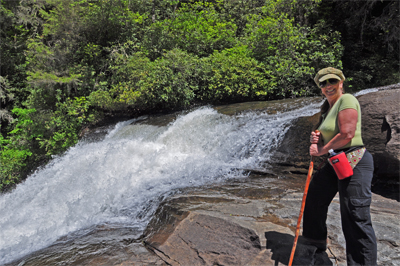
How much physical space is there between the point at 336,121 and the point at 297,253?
1206mm

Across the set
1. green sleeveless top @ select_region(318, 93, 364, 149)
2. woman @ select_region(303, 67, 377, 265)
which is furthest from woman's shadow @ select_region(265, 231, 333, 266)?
green sleeveless top @ select_region(318, 93, 364, 149)

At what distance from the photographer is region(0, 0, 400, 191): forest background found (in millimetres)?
10570

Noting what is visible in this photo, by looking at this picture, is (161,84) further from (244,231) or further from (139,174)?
(244,231)

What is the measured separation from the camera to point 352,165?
2.00 metres

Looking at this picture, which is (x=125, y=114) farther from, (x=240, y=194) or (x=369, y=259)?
(x=369, y=259)

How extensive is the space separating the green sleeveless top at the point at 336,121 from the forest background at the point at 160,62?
27.0 feet

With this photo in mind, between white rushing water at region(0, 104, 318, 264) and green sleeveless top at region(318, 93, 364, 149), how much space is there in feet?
8.34

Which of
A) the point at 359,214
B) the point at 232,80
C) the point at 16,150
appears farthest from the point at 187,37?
the point at 359,214

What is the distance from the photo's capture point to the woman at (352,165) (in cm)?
193

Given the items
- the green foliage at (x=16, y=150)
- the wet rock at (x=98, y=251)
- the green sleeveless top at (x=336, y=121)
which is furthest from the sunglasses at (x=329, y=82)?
the green foliage at (x=16, y=150)

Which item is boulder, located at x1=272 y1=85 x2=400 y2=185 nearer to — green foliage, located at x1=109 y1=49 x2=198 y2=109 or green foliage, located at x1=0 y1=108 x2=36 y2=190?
green foliage, located at x1=109 y1=49 x2=198 y2=109

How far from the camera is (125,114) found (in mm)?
11602

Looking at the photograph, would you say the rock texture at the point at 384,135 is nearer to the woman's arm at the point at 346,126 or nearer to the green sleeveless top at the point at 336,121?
the green sleeveless top at the point at 336,121

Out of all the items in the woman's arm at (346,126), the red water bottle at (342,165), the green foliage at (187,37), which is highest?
the green foliage at (187,37)
